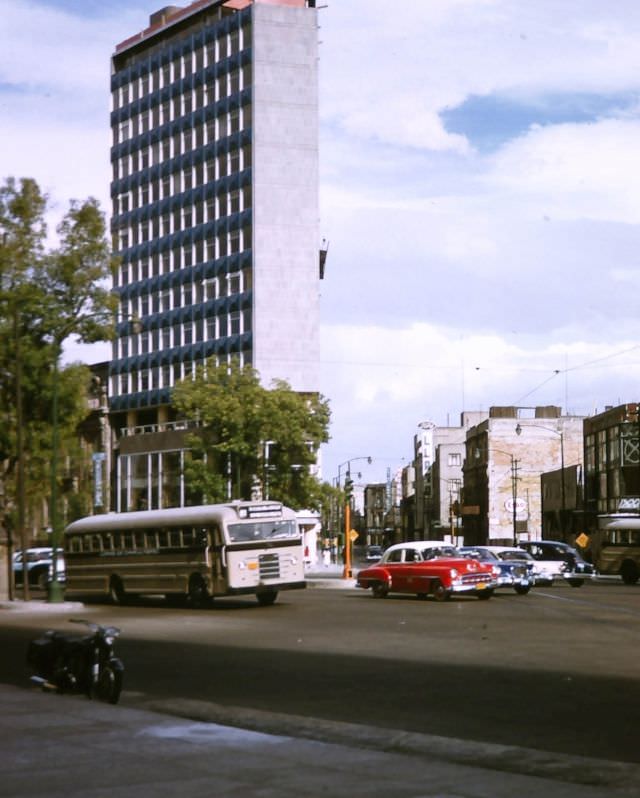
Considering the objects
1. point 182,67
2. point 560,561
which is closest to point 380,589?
point 560,561

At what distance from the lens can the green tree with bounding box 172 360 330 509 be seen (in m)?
67.7

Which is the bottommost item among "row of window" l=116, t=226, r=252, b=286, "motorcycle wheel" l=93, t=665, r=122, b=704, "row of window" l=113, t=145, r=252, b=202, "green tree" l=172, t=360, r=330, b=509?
"motorcycle wheel" l=93, t=665, r=122, b=704

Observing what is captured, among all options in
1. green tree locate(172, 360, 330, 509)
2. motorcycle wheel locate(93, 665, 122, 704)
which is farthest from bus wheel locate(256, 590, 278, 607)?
green tree locate(172, 360, 330, 509)

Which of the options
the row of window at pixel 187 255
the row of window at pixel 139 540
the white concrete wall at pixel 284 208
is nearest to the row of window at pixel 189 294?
the row of window at pixel 187 255

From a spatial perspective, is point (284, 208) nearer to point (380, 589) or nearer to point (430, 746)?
point (380, 589)

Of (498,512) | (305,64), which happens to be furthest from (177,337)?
(498,512)

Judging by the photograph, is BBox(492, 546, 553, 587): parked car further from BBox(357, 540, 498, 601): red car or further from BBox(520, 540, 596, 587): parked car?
BBox(357, 540, 498, 601): red car

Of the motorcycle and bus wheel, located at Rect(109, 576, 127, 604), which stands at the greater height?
the motorcycle

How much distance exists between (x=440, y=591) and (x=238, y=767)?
99.7 feet

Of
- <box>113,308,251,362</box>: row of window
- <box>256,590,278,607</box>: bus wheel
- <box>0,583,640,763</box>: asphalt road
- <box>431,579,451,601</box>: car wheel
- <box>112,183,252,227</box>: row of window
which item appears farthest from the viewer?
<box>112,183,252,227</box>: row of window

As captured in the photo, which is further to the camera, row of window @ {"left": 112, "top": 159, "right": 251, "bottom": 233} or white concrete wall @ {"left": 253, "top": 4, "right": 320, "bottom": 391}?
row of window @ {"left": 112, "top": 159, "right": 251, "bottom": 233}

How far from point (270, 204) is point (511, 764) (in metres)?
84.2

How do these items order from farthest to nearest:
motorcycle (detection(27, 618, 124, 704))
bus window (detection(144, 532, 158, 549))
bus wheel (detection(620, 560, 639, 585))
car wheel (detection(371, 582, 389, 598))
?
1. bus wheel (detection(620, 560, 639, 585))
2. car wheel (detection(371, 582, 389, 598))
3. bus window (detection(144, 532, 158, 549))
4. motorcycle (detection(27, 618, 124, 704))

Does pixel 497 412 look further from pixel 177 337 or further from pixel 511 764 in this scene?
pixel 511 764
